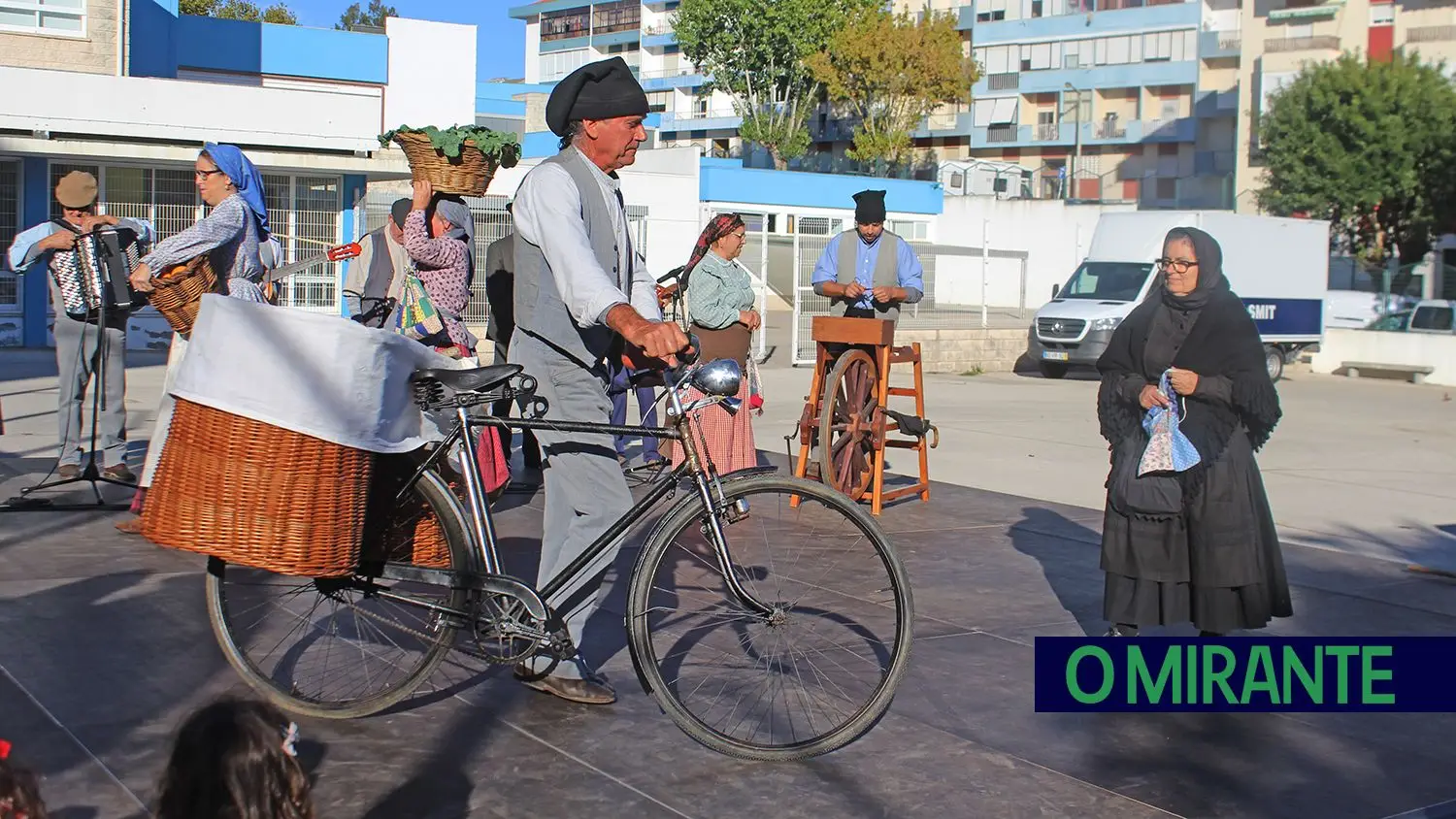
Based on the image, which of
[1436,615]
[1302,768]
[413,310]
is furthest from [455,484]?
[1436,615]

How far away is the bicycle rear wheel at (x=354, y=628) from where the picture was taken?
4.39 metres

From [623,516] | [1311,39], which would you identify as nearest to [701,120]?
[1311,39]

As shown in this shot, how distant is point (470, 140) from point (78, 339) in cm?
239

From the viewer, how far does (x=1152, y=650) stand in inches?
227

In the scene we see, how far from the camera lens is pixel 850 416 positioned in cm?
866

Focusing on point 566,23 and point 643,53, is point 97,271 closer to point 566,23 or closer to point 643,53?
point 643,53

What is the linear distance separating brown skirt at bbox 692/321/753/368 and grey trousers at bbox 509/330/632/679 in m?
4.04

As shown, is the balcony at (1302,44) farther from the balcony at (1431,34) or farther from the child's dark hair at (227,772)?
the child's dark hair at (227,772)

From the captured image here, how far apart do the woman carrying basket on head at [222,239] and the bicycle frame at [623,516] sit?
271 cm

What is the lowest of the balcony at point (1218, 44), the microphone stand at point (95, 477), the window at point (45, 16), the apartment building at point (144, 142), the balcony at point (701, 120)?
the microphone stand at point (95, 477)

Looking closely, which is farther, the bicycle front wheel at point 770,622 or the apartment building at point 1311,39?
the apartment building at point 1311,39

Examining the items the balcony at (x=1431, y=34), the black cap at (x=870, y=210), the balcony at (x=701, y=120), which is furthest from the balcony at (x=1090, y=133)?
the black cap at (x=870, y=210)

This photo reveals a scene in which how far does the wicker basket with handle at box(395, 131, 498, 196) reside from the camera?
7.89m

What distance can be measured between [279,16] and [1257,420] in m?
68.9
